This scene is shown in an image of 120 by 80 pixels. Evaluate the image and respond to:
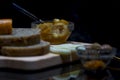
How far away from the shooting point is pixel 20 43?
5.10 feet

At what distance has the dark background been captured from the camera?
2033 millimetres

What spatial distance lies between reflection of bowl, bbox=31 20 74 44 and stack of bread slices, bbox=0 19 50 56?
0.33 ft

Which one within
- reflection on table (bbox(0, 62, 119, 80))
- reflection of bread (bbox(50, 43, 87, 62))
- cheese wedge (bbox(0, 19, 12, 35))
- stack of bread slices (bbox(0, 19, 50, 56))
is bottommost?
reflection on table (bbox(0, 62, 119, 80))

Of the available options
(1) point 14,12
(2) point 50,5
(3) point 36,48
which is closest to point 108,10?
(2) point 50,5

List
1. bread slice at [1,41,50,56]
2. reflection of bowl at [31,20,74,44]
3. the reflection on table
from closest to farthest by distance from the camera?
the reflection on table, bread slice at [1,41,50,56], reflection of bowl at [31,20,74,44]

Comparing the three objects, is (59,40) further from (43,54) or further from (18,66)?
(18,66)

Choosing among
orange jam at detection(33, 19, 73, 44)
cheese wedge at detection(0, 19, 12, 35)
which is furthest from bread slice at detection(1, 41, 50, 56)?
orange jam at detection(33, 19, 73, 44)

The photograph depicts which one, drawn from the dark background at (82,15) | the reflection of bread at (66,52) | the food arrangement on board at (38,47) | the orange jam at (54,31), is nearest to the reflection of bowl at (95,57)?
the food arrangement on board at (38,47)

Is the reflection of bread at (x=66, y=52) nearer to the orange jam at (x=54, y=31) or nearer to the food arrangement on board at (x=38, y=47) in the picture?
the food arrangement on board at (x=38, y=47)

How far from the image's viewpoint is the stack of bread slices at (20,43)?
1.51 meters

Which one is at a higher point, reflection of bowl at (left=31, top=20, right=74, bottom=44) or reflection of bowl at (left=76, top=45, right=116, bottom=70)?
reflection of bowl at (left=31, top=20, right=74, bottom=44)

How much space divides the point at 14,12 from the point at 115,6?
524 millimetres

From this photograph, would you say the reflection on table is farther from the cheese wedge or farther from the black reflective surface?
the cheese wedge

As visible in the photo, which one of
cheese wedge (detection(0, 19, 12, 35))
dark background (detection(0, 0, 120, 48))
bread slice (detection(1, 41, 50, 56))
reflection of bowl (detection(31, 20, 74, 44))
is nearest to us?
bread slice (detection(1, 41, 50, 56))
